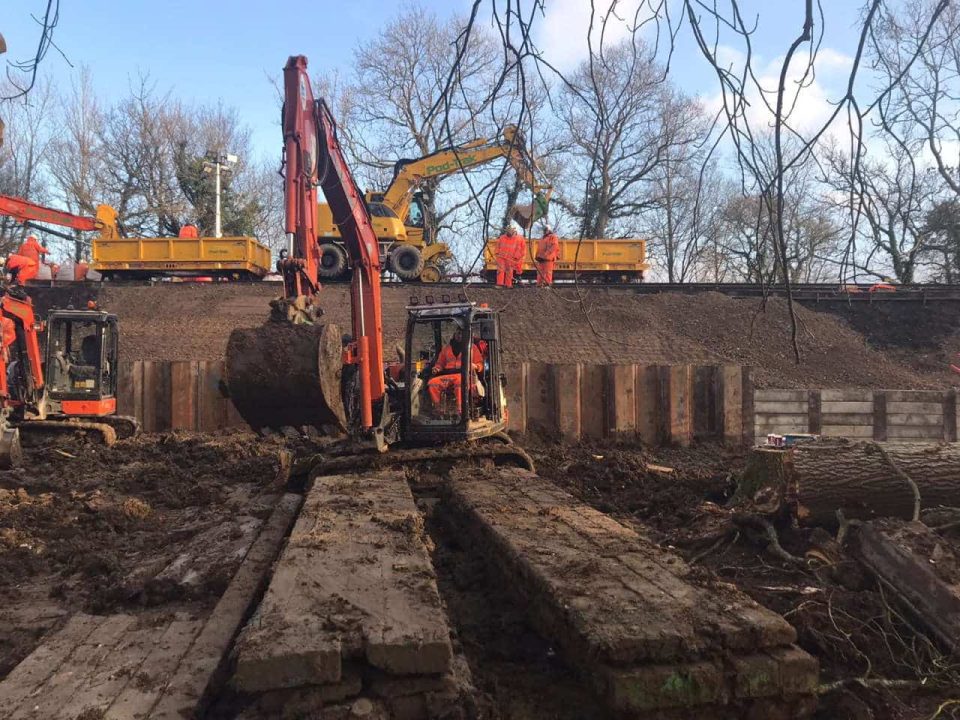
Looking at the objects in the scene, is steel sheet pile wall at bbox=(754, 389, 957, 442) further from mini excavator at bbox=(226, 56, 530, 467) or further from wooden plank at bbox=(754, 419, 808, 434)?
mini excavator at bbox=(226, 56, 530, 467)

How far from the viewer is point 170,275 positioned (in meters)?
21.8

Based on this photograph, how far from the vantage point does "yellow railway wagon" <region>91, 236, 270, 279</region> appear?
818 inches

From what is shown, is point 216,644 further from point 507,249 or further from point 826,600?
point 507,249

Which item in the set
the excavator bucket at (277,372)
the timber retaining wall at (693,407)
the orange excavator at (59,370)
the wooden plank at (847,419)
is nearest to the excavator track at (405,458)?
the excavator bucket at (277,372)

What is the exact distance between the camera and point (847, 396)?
1109cm

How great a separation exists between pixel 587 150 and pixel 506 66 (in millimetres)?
342

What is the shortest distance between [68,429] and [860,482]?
10933 millimetres

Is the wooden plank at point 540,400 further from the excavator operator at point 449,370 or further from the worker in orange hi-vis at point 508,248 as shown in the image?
the excavator operator at point 449,370

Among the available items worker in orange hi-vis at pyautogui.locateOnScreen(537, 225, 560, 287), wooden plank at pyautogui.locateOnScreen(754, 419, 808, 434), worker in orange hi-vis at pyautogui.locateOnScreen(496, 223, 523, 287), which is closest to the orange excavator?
worker in orange hi-vis at pyautogui.locateOnScreen(496, 223, 523, 287)

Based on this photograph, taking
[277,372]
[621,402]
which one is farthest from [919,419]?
[277,372]

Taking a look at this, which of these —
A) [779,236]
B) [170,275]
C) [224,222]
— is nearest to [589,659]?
[779,236]

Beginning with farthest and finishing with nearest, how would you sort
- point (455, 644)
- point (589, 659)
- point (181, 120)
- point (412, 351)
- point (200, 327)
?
point (181, 120)
point (200, 327)
point (412, 351)
point (455, 644)
point (589, 659)

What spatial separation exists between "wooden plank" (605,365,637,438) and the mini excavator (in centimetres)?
329

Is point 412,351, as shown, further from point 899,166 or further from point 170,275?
point 170,275
